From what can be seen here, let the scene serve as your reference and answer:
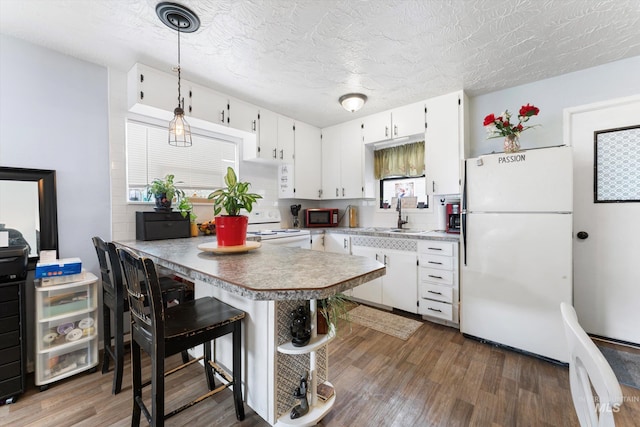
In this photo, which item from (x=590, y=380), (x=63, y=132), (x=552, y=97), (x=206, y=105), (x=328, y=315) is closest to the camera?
(x=590, y=380)

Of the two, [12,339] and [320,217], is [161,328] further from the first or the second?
[320,217]

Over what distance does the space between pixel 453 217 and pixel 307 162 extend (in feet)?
6.87

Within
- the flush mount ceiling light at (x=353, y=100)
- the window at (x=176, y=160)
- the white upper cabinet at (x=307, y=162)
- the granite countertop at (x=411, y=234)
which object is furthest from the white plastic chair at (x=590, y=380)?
the white upper cabinet at (x=307, y=162)

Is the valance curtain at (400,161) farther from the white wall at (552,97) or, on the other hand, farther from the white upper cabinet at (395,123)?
the white wall at (552,97)

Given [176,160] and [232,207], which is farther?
[176,160]

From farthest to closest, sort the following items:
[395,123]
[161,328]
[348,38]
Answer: [395,123], [348,38], [161,328]

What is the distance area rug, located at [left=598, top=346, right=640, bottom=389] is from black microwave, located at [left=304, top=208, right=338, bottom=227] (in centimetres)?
302

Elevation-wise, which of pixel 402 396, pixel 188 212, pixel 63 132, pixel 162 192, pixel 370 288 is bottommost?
pixel 402 396

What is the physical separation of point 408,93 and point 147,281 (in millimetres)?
2950

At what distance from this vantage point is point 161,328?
1.13 meters

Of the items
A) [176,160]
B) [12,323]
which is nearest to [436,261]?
[176,160]

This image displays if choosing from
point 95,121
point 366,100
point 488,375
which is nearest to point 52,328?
point 95,121

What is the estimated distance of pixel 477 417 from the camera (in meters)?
1.52

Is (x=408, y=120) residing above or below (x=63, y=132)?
above
